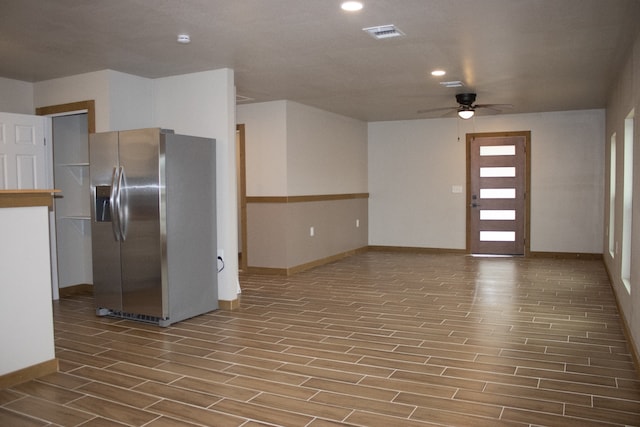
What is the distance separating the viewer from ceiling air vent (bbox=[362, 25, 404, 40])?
4.15 metres

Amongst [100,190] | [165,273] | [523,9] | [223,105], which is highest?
[523,9]

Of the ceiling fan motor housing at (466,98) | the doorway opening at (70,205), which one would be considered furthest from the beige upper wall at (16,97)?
the ceiling fan motor housing at (466,98)

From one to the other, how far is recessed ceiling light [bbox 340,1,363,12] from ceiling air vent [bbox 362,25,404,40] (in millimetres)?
475

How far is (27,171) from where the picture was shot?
18.7 feet

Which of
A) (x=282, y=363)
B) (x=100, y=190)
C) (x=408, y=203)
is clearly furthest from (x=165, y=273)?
(x=408, y=203)

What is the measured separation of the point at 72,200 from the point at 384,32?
4.18 m

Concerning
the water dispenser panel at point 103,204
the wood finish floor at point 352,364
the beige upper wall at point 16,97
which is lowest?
the wood finish floor at point 352,364

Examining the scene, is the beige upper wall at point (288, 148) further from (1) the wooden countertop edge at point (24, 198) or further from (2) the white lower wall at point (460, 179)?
(1) the wooden countertop edge at point (24, 198)

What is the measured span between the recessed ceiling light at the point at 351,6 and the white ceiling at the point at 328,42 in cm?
6

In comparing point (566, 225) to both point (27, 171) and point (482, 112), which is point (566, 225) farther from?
point (27, 171)

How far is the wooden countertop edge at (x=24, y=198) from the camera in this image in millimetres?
3373

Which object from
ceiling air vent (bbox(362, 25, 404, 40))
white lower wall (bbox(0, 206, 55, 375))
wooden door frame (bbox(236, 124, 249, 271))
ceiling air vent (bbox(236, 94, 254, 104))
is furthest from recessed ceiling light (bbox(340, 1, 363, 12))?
wooden door frame (bbox(236, 124, 249, 271))

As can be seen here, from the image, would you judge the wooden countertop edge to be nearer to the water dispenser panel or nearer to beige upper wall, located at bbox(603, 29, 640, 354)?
the water dispenser panel

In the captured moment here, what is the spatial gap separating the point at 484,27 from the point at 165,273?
338 cm
